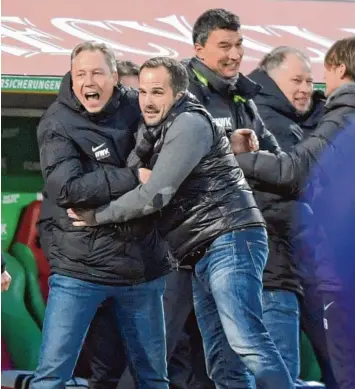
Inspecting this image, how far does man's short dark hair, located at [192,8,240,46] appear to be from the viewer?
5.68 meters

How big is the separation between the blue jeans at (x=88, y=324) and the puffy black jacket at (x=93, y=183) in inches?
2.2

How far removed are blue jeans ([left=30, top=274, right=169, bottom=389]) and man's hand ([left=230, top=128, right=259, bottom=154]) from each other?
24.7 inches

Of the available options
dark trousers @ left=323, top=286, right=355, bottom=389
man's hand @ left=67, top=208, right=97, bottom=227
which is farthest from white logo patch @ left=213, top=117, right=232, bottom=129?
dark trousers @ left=323, top=286, right=355, bottom=389

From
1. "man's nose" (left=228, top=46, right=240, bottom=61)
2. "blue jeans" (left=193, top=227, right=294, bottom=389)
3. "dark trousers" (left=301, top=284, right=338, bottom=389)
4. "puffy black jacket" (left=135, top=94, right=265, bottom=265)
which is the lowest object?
"dark trousers" (left=301, top=284, right=338, bottom=389)

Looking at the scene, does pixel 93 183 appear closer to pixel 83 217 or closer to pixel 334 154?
pixel 83 217

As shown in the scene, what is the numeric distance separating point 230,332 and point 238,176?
61 centimetres

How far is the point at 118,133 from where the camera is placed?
17.3 ft

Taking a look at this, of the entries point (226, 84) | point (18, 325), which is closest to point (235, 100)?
point (226, 84)

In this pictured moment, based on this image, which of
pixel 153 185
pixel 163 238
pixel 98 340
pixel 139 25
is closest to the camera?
pixel 153 185

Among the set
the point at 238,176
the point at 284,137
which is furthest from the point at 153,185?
the point at 284,137

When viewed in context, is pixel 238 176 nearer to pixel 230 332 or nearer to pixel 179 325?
pixel 230 332

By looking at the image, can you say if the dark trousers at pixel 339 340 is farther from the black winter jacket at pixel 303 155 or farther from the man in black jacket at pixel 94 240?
the man in black jacket at pixel 94 240

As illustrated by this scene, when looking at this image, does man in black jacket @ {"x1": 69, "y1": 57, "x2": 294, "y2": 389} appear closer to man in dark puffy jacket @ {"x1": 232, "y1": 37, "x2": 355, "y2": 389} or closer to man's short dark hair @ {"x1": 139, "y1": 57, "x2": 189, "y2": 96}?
man's short dark hair @ {"x1": 139, "y1": 57, "x2": 189, "y2": 96}

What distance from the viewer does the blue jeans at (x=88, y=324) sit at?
516 cm
